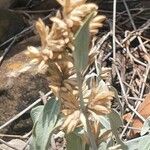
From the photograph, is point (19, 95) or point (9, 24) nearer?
point (19, 95)

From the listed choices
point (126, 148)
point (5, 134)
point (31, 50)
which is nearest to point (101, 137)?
point (126, 148)

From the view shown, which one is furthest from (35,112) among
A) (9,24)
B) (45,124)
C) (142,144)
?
(9,24)

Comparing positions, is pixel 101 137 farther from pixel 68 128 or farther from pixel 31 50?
pixel 31 50

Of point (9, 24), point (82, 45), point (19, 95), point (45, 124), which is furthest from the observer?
point (9, 24)

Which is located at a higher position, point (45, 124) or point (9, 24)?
point (45, 124)

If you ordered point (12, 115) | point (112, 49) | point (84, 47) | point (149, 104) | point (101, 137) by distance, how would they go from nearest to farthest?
point (84, 47)
point (101, 137)
point (149, 104)
point (12, 115)
point (112, 49)

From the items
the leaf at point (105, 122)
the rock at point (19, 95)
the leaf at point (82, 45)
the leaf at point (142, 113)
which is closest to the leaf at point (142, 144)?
the leaf at point (105, 122)

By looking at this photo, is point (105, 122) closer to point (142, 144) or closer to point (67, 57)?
point (142, 144)
